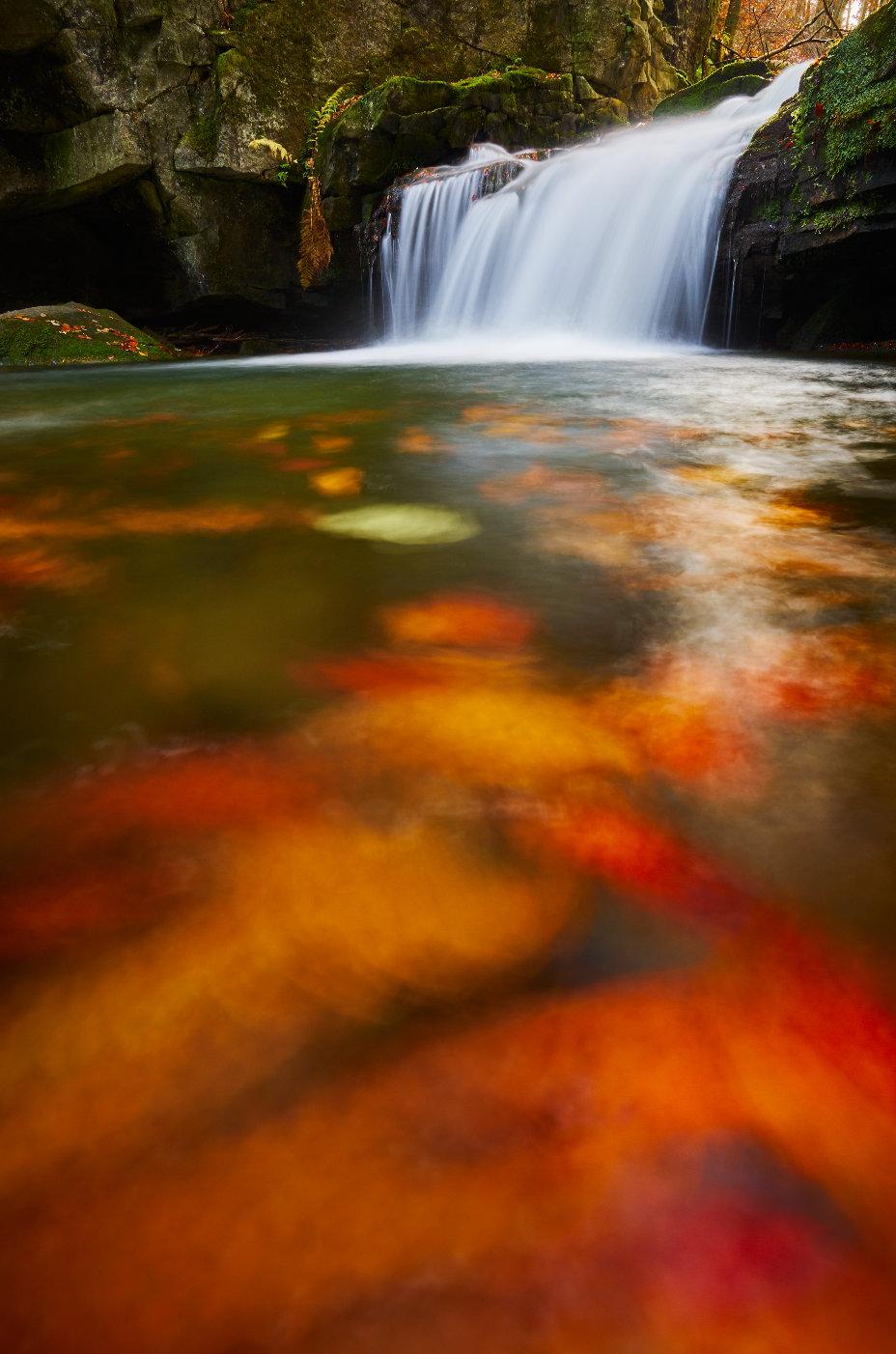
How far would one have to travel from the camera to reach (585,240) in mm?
9023

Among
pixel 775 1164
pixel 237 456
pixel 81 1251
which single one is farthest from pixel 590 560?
pixel 237 456

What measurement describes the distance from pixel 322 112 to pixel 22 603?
478 inches

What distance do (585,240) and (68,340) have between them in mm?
6317

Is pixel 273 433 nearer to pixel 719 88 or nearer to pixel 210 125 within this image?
pixel 210 125

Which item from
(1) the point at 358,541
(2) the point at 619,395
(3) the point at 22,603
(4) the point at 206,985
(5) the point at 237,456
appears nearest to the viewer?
(4) the point at 206,985

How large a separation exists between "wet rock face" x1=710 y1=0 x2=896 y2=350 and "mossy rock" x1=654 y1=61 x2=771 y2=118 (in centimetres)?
525

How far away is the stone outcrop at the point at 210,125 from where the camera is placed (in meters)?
9.91

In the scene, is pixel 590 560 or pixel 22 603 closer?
pixel 22 603

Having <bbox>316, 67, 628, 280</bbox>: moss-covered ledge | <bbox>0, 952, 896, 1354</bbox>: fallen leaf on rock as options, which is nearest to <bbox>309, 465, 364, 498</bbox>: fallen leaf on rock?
<bbox>0, 952, 896, 1354</bbox>: fallen leaf on rock

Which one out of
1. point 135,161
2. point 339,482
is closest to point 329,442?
point 339,482

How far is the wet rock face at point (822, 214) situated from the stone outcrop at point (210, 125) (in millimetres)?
5521

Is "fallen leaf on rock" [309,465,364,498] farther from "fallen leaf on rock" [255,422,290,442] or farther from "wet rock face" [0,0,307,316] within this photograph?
"wet rock face" [0,0,307,316]

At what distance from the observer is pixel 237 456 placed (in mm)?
3148

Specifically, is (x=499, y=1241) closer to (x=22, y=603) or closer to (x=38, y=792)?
(x=38, y=792)
